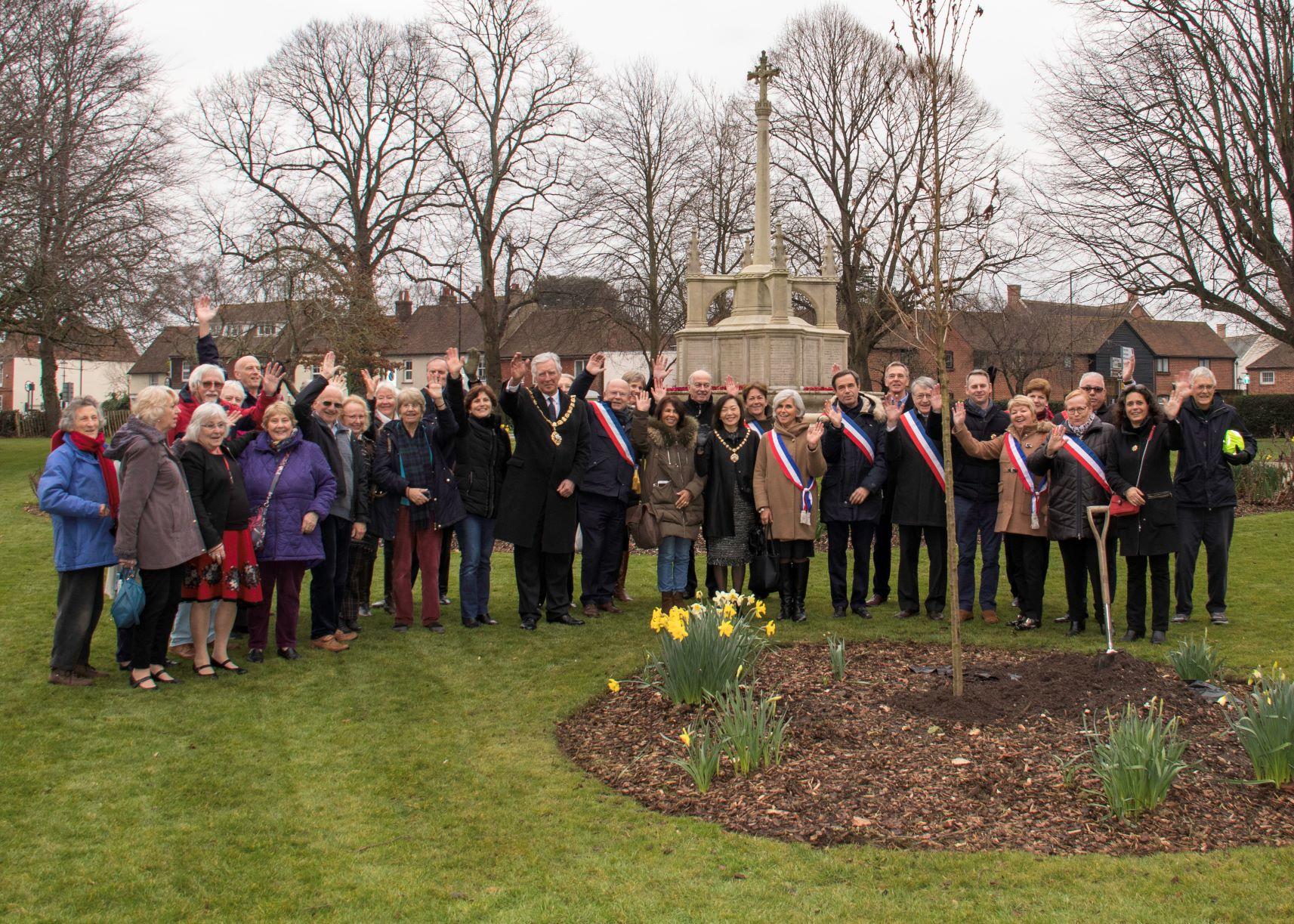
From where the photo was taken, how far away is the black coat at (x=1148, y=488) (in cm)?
793

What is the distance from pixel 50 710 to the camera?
6160 millimetres

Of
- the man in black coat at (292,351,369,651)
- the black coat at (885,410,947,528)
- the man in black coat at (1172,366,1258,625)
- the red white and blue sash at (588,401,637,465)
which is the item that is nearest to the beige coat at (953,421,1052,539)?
the black coat at (885,410,947,528)

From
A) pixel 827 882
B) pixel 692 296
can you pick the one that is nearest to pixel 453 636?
pixel 827 882

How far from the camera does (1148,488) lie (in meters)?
8.00

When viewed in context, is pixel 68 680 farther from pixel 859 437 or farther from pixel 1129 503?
pixel 1129 503

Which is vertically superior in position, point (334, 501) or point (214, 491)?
point (214, 491)

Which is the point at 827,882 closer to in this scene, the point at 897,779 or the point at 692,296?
the point at 897,779

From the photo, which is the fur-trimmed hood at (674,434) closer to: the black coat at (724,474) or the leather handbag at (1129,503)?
the black coat at (724,474)

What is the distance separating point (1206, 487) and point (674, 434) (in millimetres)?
4292

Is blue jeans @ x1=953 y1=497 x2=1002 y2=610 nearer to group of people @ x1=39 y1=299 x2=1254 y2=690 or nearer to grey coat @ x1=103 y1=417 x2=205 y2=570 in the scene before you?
group of people @ x1=39 y1=299 x2=1254 y2=690

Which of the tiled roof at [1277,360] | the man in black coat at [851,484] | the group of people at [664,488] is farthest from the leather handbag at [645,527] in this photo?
the tiled roof at [1277,360]

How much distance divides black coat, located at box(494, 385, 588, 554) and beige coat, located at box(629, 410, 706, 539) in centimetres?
60

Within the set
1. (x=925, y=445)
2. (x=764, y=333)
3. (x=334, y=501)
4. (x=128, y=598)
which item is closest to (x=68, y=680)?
(x=128, y=598)

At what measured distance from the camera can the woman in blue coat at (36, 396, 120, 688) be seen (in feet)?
21.0
